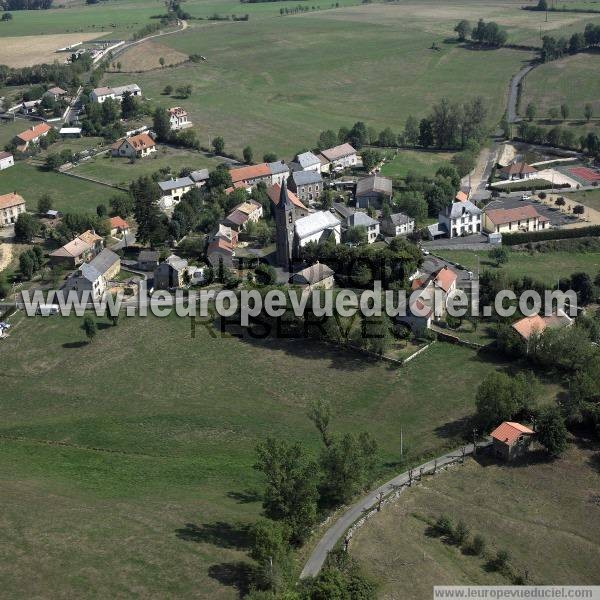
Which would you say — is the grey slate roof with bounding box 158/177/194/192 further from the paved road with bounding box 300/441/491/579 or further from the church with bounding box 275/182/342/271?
the paved road with bounding box 300/441/491/579

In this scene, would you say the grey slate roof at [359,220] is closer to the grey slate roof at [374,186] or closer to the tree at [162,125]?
the grey slate roof at [374,186]

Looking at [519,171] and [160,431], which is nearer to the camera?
[160,431]

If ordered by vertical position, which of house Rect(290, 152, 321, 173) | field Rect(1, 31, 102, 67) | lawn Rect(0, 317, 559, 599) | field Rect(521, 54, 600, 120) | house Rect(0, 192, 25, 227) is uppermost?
field Rect(1, 31, 102, 67)

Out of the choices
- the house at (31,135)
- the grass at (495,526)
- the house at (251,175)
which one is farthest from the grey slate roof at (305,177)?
the grass at (495,526)

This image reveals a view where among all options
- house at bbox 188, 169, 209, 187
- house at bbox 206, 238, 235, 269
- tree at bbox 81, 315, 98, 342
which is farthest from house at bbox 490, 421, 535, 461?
house at bbox 188, 169, 209, 187

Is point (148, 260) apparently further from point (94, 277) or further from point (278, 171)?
point (278, 171)

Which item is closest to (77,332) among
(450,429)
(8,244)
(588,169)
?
(8,244)

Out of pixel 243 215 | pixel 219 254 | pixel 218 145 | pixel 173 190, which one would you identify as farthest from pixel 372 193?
pixel 218 145

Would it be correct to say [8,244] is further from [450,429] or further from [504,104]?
[504,104]
